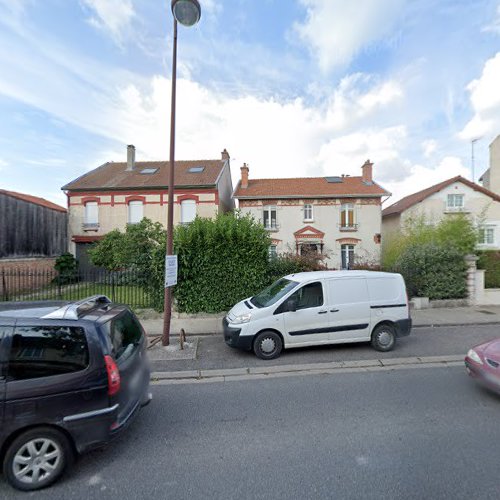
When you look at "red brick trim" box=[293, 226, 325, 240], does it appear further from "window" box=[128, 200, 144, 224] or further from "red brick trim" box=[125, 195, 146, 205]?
"window" box=[128, 200, 144, 224]

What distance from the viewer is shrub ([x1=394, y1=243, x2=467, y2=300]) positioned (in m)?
9.36

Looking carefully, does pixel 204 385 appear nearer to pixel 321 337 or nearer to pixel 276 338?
pixel 276 338

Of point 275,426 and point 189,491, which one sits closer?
point 189,491

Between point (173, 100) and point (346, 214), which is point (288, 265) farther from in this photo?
point (346, 214)

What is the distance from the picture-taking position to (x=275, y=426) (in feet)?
10.2

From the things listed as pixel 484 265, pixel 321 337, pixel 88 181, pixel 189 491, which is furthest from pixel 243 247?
pixel 88 181

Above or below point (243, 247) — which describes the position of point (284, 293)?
below

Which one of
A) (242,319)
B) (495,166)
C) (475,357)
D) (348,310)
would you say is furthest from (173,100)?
(495,166)

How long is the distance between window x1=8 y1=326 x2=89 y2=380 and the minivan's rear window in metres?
0.24

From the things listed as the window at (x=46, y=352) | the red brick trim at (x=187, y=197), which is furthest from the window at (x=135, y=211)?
the window at (x=46, y=352)

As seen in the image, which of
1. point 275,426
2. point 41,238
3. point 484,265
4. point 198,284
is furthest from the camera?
point 41,238

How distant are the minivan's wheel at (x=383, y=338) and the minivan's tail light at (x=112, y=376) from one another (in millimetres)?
4681

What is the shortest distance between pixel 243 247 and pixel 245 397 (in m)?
4.94

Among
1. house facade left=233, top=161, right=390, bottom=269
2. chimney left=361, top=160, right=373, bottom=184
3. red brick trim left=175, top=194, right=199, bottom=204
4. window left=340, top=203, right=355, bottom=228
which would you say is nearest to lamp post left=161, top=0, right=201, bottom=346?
red brick trim left=175, top=194, right=199, bottom=204
